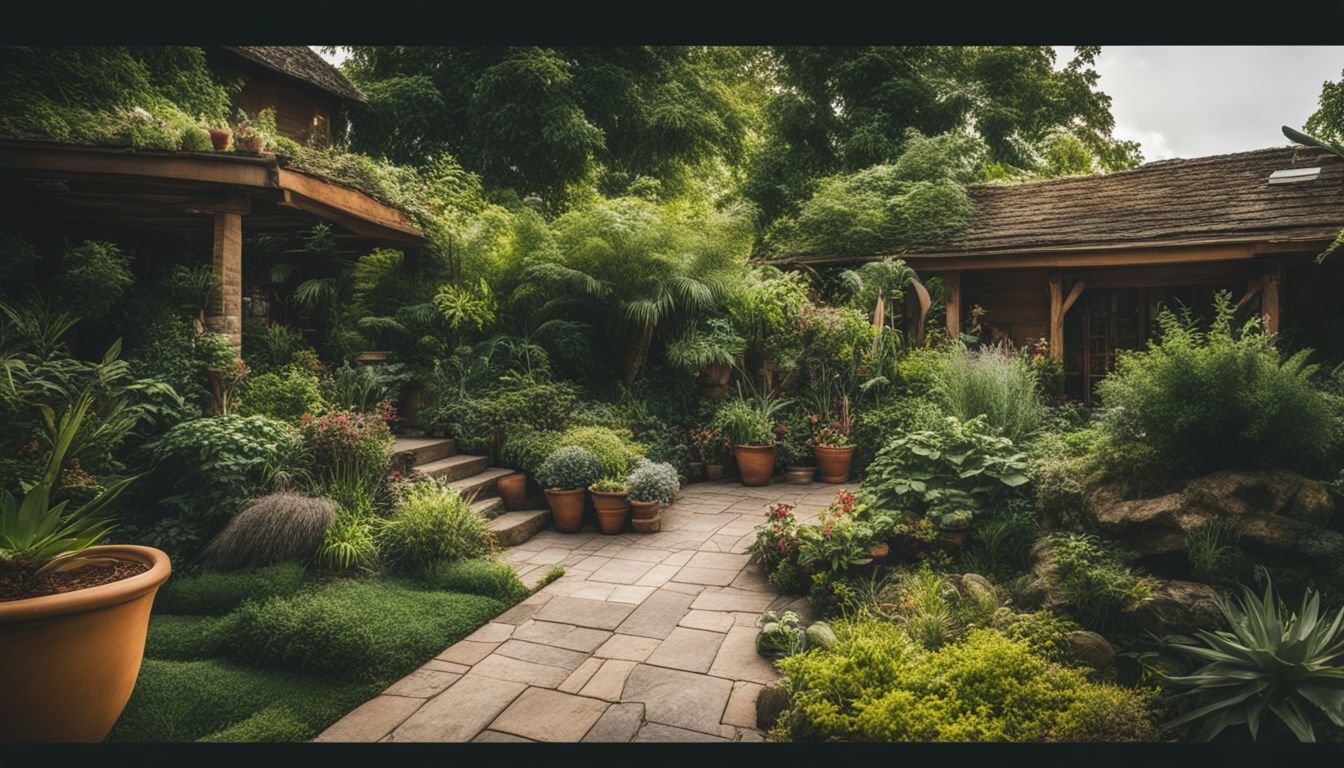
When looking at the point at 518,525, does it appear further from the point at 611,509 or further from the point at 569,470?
the point at 611,509

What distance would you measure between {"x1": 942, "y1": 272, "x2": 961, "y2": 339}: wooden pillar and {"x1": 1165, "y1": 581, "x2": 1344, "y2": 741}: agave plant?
255 inches

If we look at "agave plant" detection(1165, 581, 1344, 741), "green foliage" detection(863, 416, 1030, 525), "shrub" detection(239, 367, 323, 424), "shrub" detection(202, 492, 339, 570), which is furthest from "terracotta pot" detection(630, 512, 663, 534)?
"agave plant" detection(1165, 581, 1344, 741)

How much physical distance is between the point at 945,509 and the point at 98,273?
20.4 feet

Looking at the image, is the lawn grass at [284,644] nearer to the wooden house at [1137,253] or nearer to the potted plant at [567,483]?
Result: the potted plant at [567,483]

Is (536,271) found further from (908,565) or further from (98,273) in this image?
(908,565)

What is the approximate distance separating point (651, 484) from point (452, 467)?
1.69 meters

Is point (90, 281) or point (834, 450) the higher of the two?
point (90, 281)

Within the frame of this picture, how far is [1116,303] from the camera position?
29.5ft

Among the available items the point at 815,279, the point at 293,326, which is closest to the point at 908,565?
the point at 815,279

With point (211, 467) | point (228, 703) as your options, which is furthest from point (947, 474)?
point (211, 467)

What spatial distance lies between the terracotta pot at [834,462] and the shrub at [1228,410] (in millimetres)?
3254

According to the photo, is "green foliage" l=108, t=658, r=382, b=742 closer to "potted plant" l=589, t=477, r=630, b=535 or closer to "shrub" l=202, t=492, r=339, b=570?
"shrub" l=202, t=492, r=339, b=570

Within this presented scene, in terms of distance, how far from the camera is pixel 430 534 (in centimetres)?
428

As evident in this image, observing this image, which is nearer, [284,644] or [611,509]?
[284,644]
